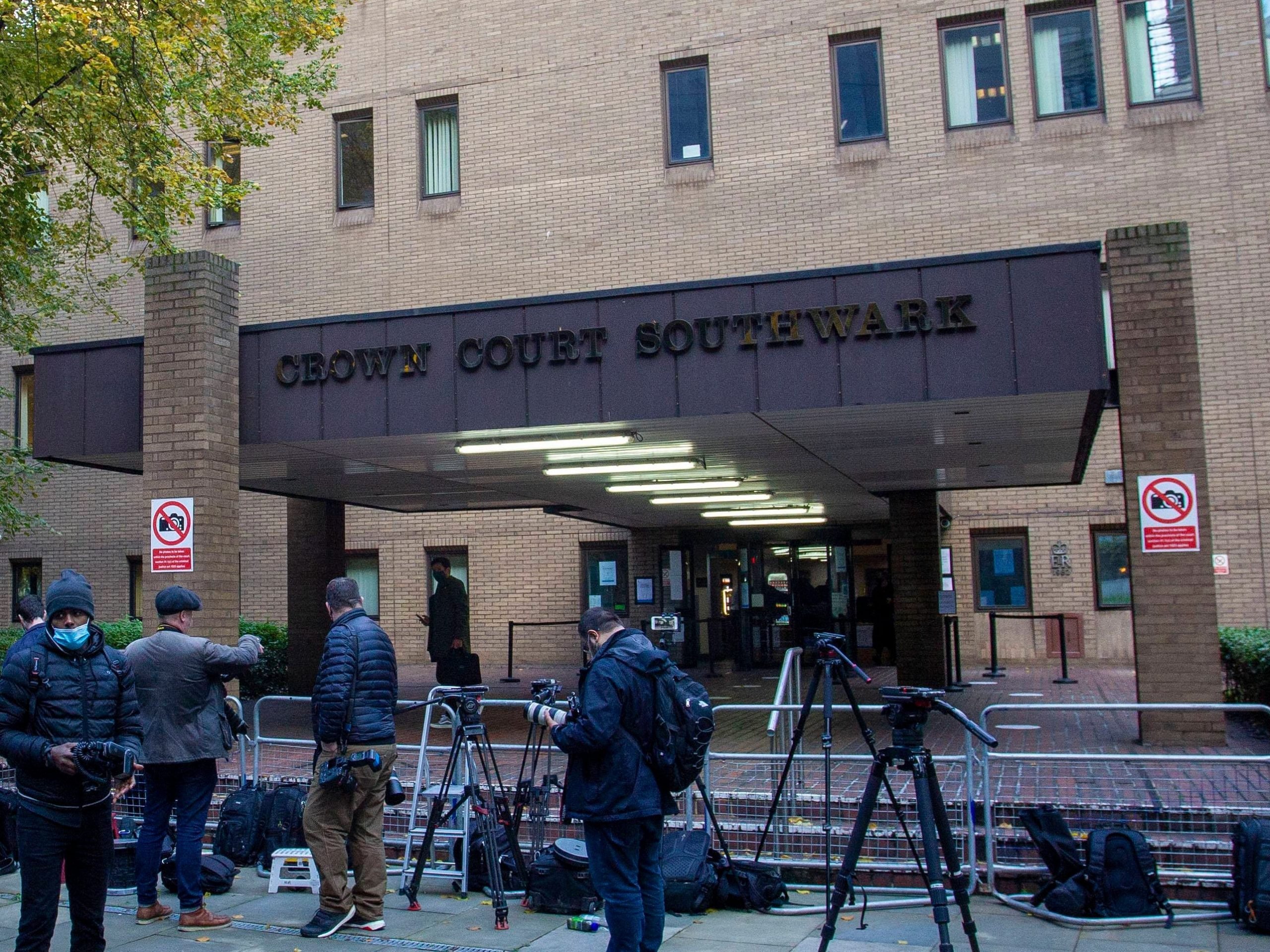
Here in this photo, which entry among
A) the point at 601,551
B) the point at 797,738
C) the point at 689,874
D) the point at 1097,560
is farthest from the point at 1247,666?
the point at 601,551

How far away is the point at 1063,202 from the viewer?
2031 centimetres

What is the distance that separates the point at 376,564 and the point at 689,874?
63.0 feet

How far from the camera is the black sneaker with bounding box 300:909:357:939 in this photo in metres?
6.63

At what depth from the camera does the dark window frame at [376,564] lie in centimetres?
2453

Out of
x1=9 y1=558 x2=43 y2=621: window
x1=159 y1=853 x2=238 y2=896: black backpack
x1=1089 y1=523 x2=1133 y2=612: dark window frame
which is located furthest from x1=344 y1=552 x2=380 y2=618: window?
x1=159 y1=853 x2=238 y2=896: black backpack

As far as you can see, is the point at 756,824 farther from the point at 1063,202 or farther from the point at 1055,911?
the point at 1063,202

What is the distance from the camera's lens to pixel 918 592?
17.2 m

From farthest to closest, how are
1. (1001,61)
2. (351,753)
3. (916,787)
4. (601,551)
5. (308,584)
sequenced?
(601,551) → (1001,61) → (308,584) → (351,753) → (916,787)

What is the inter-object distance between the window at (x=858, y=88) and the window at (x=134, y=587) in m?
17.6

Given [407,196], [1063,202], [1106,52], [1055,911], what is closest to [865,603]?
[1063,202]

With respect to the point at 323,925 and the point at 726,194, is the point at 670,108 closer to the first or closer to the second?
the point at 726,194

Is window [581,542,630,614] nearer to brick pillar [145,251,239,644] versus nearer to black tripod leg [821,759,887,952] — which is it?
brick pillar [145,251,239,644]

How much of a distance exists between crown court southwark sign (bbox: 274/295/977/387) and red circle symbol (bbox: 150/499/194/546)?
159cm

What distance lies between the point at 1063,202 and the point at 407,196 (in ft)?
41.1
